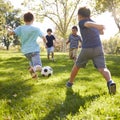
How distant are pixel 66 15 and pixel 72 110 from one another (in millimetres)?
45818

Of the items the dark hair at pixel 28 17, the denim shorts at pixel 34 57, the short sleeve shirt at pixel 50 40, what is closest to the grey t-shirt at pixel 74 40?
the short sleeve shirt at pixel 50 40

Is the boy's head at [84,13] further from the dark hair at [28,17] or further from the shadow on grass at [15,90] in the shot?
the shadow on grass at [15,90]

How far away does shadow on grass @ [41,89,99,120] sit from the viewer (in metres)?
5.01

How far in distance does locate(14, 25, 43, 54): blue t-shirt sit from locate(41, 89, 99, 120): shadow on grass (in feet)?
7.52

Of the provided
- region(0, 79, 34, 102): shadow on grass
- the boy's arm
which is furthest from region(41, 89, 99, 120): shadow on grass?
the boy's arm

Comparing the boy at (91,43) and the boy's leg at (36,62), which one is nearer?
the boy at (91,43)

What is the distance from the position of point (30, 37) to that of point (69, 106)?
3204 mm

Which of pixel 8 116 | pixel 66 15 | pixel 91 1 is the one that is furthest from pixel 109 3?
pixel 8 116

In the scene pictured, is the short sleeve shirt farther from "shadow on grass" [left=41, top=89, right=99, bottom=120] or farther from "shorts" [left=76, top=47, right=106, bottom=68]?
"shadow on grass" [left=41, top=89, right=99, bottom=120]

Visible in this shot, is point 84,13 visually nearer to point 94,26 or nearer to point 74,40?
point 94,26

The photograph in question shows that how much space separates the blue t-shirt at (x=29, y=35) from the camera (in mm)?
8000

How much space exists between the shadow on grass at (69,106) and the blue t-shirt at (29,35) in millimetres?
2293

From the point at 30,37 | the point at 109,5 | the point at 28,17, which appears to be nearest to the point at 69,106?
the point at 30,37

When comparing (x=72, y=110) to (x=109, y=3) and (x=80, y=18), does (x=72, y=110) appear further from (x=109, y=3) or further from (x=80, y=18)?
(x=109, y=3)
